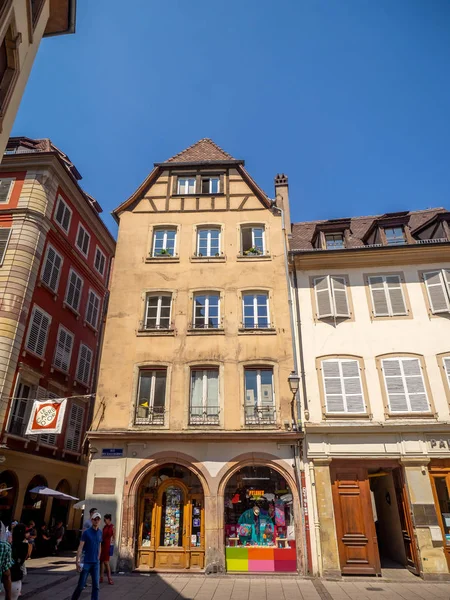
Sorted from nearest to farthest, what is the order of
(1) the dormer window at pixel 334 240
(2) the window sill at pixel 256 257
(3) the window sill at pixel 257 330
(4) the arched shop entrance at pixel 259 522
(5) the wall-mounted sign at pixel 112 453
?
(4) the arched shop entrance at pixel 259 522 → (5) the wall-mounted sign at pixel 112 453 → (3) the window sill at pixel 257 330 → (2) the window sill at pixel 256 257 → (1) the dormer window at pixel 334 240

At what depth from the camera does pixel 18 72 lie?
8.98m

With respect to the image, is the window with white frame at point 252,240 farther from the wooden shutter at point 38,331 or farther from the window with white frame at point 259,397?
the wooden shutter at point 38,331

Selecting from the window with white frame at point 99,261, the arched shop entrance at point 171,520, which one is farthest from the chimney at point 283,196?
the window with white frame at point 99,261

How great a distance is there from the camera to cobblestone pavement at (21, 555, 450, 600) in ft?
32.4

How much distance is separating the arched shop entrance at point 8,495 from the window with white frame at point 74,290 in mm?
8471

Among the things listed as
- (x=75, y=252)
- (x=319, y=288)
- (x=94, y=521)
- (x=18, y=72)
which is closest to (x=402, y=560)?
(x=319, y=288)

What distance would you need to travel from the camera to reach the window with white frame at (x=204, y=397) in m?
14.1

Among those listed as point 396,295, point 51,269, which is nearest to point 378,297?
point 396,295

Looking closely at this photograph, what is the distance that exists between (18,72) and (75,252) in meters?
14.0

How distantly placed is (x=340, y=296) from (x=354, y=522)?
761 centimetres

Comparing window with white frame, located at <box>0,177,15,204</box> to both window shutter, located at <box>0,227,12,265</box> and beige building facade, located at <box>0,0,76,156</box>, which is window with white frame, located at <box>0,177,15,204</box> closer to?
window shutter, located at <box>0,227,12,265</box>

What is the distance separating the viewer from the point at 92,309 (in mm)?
24531

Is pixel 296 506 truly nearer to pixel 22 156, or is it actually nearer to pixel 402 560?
pixel 402 560

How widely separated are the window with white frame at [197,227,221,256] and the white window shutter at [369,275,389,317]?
6.21 meters
